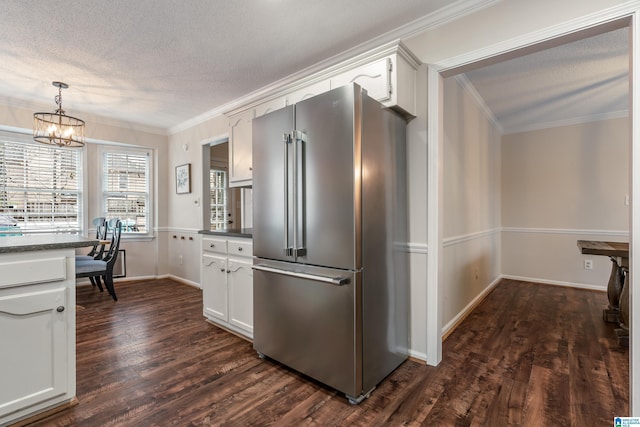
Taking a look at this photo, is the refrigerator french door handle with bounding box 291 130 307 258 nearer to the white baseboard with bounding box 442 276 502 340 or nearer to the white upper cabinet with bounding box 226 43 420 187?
the white upper cabinet with bounding box 226 43 420 187

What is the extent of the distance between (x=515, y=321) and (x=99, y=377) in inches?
145

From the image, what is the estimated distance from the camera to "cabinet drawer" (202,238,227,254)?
282 cm

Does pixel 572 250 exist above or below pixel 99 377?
above

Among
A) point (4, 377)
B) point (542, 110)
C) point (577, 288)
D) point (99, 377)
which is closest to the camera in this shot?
point (4, 377)

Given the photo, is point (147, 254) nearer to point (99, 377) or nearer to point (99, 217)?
point (99, 217)

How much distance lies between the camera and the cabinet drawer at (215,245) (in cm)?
282

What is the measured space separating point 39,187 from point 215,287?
3.26m

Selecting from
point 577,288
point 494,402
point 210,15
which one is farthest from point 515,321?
point 210,15

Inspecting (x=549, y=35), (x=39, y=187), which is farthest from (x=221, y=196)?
(x=549, y=35)

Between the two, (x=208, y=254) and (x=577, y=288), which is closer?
(x=208, y=254)

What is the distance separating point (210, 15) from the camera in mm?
2189

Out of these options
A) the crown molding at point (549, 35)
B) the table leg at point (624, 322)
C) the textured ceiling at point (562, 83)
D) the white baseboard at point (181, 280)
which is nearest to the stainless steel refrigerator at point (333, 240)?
the crown molding at point (549, 35)

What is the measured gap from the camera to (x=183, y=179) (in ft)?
16.0

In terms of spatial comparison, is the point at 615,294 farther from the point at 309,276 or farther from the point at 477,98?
the point at 309,276
